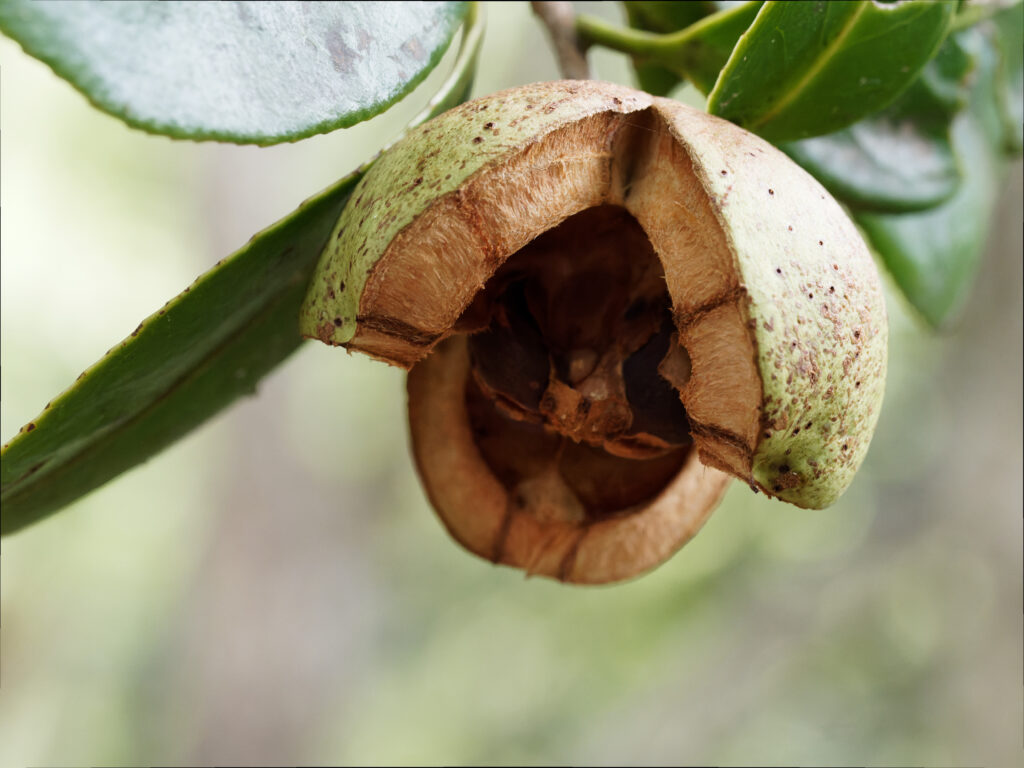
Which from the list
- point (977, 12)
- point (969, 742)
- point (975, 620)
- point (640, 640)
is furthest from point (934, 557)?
point (977, 12)

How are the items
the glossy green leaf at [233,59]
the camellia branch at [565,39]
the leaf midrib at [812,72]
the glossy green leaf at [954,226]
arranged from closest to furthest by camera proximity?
the glossy green leaf at [233,59] → the leaf midrib at [812,72] → the camellia branch at [565,39] → the glossy green leaf at [954,226]

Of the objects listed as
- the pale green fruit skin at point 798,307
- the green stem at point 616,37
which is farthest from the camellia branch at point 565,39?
the pale green fruit skin at point 798,307

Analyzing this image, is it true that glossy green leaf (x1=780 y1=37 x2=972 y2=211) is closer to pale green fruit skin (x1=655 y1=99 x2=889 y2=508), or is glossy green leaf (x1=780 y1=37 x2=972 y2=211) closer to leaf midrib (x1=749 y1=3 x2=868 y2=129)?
leaf midrib (x1=749 y1=3 x2=868 y2=129)

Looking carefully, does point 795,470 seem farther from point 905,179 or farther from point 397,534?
point 397,534

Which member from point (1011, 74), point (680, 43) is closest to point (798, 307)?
point (680, 43)

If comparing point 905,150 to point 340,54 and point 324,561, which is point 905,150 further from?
point 324,561

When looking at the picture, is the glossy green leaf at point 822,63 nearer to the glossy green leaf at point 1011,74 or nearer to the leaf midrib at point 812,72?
the leaf midrib at point 812,72

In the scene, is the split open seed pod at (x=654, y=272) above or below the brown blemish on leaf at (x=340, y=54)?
below
